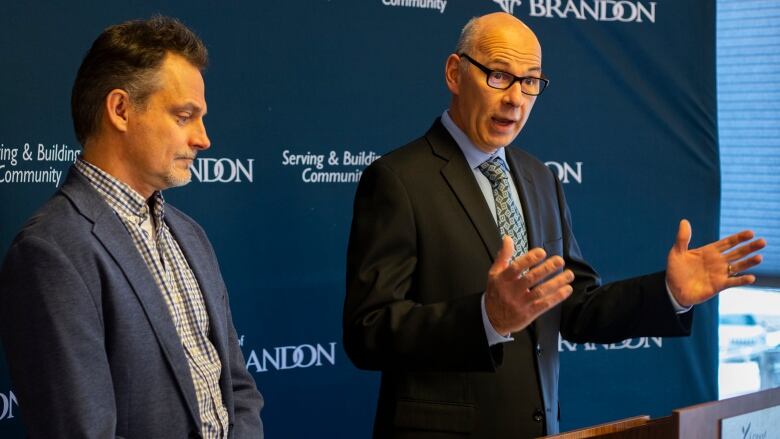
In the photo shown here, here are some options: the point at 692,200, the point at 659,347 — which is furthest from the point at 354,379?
the point at 692,200

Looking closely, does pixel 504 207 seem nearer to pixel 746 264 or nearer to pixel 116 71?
pixel 746 264

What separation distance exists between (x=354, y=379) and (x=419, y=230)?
1226 mm

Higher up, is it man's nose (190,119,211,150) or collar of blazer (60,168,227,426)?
man's nose (190,119,211,150)

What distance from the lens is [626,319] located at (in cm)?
238

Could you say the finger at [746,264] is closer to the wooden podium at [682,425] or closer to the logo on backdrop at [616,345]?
the wooden podium at [682,425]

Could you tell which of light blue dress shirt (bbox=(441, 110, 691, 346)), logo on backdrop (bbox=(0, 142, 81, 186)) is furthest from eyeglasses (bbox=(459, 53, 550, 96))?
logo on backdrop (bbox=(0, 142, 81, 186))

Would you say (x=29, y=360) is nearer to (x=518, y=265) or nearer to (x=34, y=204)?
(x=518, y=265)

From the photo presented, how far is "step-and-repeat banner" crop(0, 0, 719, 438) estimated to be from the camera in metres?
2.78

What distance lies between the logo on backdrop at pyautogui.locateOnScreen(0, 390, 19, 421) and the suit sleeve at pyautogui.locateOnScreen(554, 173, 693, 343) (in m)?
1.53

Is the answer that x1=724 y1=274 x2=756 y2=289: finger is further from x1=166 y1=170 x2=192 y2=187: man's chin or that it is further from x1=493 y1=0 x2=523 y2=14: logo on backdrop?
x1=493 y1=0 x2=523 y2=14: logo on backdrop

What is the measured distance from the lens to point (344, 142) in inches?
132

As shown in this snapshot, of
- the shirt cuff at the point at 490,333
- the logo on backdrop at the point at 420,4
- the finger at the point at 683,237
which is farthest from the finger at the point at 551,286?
the logo on backdrop at the point at 420,4

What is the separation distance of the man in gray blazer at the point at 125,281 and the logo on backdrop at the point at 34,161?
2.61ft

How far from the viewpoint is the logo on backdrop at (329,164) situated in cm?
324
